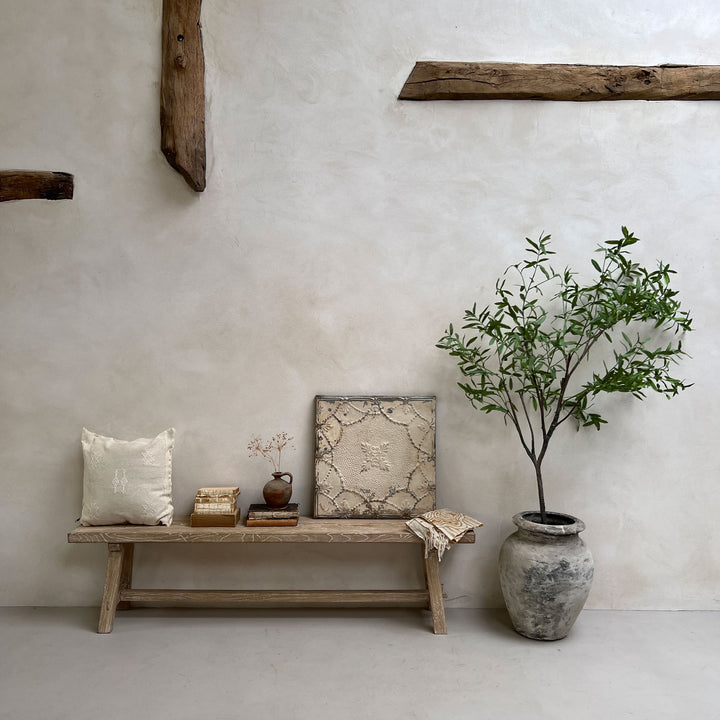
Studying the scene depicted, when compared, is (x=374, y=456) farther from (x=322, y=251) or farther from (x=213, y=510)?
(x=322, y=251)

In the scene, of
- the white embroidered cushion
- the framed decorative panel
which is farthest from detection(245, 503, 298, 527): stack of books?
the white embroidered cushion

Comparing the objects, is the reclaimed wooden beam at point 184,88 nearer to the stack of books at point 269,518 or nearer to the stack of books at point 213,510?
the stack of books at point 213,510

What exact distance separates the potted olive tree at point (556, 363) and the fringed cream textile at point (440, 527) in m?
0.22

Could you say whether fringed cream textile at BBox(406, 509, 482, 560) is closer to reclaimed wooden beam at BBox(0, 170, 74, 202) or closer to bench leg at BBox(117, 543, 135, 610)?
bench leg at BBox(117, 543, 135, 610)

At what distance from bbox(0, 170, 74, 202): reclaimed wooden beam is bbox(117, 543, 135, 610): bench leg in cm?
172

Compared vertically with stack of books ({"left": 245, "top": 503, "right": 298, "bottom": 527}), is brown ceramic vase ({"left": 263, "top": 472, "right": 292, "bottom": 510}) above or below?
above

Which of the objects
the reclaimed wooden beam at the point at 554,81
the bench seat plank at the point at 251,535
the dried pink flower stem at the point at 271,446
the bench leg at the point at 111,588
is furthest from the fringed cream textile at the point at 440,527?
the reclaimed wooden beam at the point at 554,81

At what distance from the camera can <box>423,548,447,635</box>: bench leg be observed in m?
2.73

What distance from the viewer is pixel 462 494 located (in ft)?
9.95

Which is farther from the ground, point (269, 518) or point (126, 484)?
point (126, 484)

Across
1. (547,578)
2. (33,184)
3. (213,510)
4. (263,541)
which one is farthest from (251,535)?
(33,184)

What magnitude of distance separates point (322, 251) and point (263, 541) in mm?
1379

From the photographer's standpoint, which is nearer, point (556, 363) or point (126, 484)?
point (126, 484)

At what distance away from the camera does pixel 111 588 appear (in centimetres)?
274
